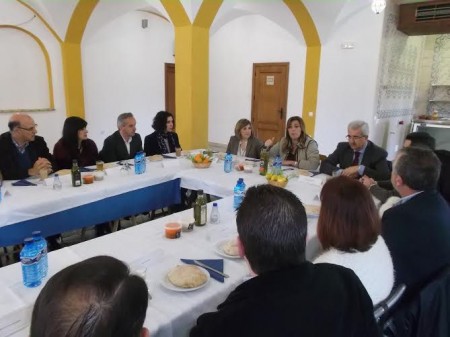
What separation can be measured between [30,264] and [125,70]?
6.53 meters

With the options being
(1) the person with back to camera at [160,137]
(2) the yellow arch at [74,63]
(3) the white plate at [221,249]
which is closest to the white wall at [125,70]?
(2) the yellow arch at [74,63]

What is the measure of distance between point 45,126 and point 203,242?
212 inches

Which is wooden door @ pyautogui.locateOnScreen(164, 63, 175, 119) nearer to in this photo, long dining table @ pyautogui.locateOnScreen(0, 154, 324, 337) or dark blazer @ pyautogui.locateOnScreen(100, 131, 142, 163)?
dark blazer @ pyautogui.locateOnScreen(100, 131, 142, 163)

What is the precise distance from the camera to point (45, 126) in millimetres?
6176

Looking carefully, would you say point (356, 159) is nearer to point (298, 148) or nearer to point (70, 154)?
point (298, 148)

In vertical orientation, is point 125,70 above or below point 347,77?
above

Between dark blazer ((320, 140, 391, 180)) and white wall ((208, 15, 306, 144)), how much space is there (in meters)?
4.06

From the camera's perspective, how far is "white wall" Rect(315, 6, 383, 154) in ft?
19.3

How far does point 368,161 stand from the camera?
333cm

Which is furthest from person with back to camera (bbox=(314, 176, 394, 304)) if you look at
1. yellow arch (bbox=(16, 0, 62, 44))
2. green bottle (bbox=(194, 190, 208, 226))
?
yellow arch (bbox=(16, 0, 62, 44))

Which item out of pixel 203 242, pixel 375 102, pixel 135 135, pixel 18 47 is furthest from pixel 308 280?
pixel 18 47

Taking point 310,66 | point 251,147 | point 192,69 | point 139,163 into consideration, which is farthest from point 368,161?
point 310,66

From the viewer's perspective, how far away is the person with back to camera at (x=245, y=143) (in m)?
4.03

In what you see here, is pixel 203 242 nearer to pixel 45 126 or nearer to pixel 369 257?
pixel 369 257
